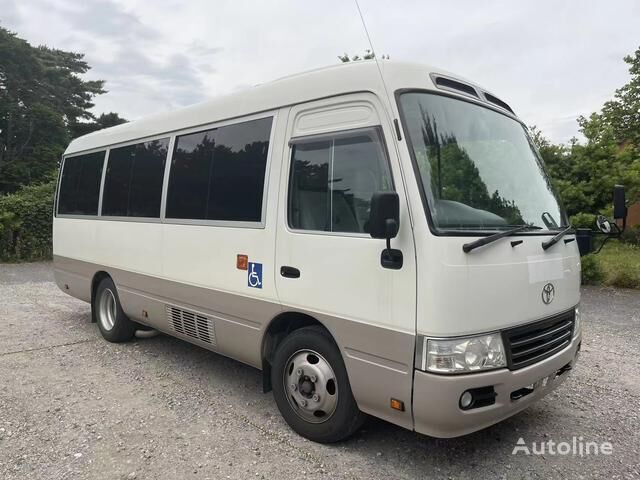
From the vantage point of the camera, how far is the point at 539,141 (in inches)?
630

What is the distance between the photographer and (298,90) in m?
3.76

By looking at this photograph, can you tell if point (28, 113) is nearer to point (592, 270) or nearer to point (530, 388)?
point (592, 270)

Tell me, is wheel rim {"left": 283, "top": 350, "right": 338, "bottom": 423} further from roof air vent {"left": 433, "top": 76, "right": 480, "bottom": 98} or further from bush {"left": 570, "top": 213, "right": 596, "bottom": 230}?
bush {"left": 570, "top": 213, "right": 596, "bottom": 230}

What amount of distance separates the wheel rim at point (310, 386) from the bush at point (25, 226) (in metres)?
14.4

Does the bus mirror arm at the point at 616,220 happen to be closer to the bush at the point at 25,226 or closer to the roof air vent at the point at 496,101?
the roof air vent at the point at 496,101

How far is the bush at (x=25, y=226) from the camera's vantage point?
1496cm

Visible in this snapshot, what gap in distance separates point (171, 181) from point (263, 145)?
4.90 feet

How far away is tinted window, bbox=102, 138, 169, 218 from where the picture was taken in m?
5.31

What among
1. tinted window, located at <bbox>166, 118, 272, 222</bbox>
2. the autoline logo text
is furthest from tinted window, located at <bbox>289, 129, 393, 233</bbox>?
the autoline logo text

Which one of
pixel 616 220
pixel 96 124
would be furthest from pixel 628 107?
pixel 96 124

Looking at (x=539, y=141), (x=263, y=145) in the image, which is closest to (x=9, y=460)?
(x=263, y=145)

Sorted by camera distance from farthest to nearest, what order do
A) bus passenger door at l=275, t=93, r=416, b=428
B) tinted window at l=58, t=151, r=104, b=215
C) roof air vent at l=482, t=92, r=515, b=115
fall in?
tinted window at l=58, t=151, r=104, b=215, roof air vent at l=482, t=92, r=515, b=115, bus passenger door at l=275, t=93, r=416, b=428

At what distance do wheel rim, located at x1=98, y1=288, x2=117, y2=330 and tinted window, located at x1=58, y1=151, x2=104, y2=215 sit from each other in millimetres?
1092

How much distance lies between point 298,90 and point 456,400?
97.3 inches
